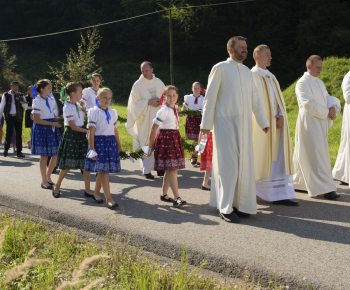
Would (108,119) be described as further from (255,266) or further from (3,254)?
(255,266)

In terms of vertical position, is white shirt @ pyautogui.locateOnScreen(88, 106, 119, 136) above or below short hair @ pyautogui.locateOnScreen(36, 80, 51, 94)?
below

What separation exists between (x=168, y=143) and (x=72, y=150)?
1625 mm

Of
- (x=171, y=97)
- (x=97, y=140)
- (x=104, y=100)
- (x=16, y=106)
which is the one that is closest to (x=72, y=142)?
(x=97, y=140)

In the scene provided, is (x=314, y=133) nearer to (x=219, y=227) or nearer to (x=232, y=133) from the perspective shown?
(x=232, y=133)

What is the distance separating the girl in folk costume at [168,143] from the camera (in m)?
6.52

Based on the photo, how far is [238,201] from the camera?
5809mm

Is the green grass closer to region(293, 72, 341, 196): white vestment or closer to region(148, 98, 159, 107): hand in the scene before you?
region(293, 72, 341, 196): white vestment

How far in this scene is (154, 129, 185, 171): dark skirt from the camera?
21.5ft

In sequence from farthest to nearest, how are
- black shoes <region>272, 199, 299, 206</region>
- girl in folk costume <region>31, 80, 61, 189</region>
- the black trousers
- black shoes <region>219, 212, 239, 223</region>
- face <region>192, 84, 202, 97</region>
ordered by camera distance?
the black trousers
face <region>192, 84, 202, 97</region>
girl in folk costume <region>31, 80, 61, 189</region>
black shoes <region>272, 199, 299, 206</region>
black shoes <region>219, 212, 239, 223</region>

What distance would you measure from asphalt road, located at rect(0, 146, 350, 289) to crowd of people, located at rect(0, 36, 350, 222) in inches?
9.8

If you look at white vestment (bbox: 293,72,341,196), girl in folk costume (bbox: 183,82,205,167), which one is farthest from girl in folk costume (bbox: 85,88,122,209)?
girl in folk costume (bbox: 183,82,205,167)

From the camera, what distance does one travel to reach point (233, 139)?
5.77 m

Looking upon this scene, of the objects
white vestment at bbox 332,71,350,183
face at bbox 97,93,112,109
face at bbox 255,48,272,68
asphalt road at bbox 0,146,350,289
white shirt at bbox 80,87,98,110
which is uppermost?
face at bbox 255,48,272,68

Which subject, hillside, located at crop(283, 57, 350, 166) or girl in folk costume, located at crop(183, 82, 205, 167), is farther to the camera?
hillside, located at crop(283, 57, 350, 166)
